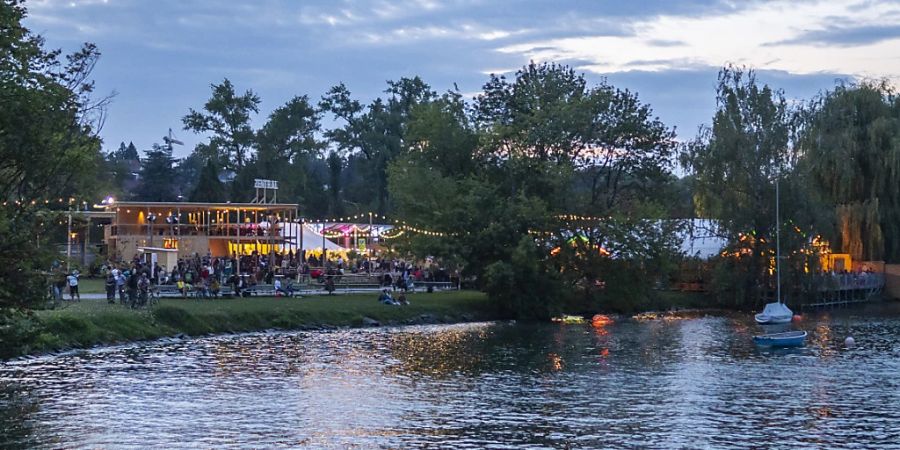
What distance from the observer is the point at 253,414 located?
30531 mm

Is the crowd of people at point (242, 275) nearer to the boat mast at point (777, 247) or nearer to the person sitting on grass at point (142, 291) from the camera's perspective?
the person sitting on grass at point (142, 291)

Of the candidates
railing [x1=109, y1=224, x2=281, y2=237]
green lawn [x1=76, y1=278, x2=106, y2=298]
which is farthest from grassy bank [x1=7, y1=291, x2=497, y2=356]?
railing [x1=109, y1=224, x2=281, y2=237]

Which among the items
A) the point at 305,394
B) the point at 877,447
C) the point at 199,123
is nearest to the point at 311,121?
the point at 199,123

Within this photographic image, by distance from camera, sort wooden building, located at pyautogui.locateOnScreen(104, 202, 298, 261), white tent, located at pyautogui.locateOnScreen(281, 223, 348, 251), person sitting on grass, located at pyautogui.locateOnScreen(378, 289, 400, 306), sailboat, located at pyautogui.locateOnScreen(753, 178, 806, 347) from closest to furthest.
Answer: sailboat, located at pyautogui.locateOnScreen(753, 178, 806, 347) < person sitting on grass, located at pyautogui.locateOnScreen(378, 289, 400, 306) < wooden building, located at pyautogui.locateOnScreen(104, 202, 298, 261) < white tent, located at pyautogui.locateOnScreen(281, 223, 348, 251)

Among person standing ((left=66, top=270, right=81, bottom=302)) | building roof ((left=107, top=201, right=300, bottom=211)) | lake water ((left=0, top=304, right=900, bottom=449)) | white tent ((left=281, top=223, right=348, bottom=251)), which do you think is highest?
building roof ((left=107, top=201, right=300, bottom=211))

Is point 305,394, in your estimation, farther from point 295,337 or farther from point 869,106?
point 869,106

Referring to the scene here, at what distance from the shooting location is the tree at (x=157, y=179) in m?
141

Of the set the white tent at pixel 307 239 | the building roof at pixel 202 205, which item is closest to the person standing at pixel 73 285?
the building roof at pixel 202 205

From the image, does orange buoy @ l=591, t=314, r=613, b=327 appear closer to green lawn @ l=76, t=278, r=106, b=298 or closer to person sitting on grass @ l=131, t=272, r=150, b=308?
person sitting on grass @ l=131, t=272, r=150, b=308

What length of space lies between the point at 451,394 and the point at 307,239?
181ft

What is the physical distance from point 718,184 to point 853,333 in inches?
794

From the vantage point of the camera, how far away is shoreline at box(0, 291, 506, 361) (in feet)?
144

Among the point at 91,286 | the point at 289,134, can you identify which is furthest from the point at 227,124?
the point at 91,286

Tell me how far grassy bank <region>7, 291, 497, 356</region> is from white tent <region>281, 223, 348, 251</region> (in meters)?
19.2
